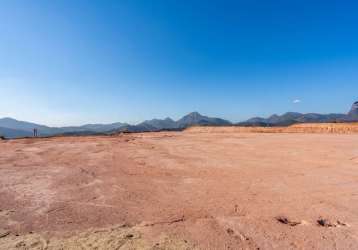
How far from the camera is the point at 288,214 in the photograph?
509cm

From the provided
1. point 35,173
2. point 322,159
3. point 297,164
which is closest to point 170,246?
point 35,173

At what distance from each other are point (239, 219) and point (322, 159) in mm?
8233

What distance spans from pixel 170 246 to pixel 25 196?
453 centimetres

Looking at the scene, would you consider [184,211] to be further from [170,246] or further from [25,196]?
[25,196]

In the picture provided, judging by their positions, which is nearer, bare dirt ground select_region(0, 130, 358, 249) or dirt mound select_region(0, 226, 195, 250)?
dirt mound select_region(0, 226, 195, 250)

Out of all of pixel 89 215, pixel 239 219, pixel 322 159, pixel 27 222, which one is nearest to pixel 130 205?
pixel 89 215

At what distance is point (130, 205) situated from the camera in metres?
5.67

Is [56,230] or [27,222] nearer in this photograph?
[56,230]

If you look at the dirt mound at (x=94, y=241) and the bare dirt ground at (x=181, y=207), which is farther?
the bare dirt ground at (x=181, y=207)

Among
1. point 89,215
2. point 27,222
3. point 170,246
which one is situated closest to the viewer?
point 170,246

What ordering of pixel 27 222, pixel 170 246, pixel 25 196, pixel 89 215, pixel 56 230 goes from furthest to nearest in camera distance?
pixel 25 196, pixel 89 215, pixel 27 222, pixel 56 230, pixel 170 246

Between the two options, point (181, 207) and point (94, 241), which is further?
point (181, 207)

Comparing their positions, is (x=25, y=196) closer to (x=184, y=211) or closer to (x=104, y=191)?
(x=104, y=191)

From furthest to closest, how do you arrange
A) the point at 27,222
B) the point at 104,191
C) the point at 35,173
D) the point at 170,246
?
the point at 35,173, the point at 104,191, the point at 27,222, the point at 170,246
